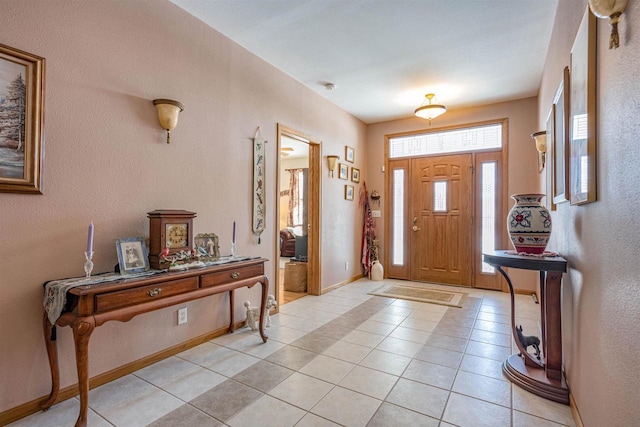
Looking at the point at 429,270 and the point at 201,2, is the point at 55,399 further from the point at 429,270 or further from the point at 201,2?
the point at 429,270

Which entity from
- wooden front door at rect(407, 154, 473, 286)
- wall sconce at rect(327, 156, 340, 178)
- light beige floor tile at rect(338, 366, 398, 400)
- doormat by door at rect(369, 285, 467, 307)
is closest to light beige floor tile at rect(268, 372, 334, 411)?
light beige floor tile at rect(338, 366, 398, 400)

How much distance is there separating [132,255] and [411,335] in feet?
7.91

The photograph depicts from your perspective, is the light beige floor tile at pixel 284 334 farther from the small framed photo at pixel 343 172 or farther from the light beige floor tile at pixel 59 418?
the small framed photo at pixel 343 172

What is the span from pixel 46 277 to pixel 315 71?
3127mm

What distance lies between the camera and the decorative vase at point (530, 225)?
203 cm

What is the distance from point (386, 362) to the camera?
2.39m

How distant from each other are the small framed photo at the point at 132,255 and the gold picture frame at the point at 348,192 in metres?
3.39

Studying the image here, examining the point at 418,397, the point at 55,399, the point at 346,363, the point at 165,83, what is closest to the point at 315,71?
the point at 165,83

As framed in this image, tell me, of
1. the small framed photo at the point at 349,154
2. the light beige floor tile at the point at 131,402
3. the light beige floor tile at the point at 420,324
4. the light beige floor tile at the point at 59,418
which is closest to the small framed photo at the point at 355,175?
the small framed photo at the point at 349,154

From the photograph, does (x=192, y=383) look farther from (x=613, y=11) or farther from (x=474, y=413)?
(x=613, y=11)

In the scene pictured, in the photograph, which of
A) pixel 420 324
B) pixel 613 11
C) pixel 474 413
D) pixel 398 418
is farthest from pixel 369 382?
pixel 613 11

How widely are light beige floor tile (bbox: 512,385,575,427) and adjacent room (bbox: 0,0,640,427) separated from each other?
17 mm

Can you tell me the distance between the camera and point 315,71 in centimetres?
367

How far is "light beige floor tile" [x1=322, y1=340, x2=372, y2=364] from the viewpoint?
8.07 feet
